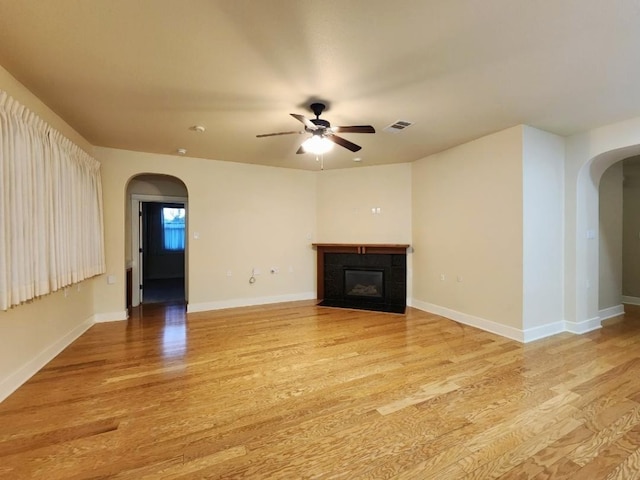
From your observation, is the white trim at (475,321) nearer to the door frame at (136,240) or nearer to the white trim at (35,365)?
the door frame at (136,240)

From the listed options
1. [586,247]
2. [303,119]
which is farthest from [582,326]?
[303,119]

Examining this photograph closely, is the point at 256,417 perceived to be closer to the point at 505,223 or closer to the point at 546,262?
the point at 505,223

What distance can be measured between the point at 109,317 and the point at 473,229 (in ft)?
18.3

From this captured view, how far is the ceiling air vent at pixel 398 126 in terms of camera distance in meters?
3.45

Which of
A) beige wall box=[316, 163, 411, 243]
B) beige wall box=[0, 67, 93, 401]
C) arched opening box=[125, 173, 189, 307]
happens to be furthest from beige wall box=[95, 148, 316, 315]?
beige wall box=[0, 67, 93, 401]

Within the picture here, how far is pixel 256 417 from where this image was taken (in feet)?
6.81

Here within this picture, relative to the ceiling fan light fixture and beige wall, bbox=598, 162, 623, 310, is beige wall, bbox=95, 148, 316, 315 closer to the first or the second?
the ceiling fan light fixture

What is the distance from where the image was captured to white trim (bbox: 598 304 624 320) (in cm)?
448

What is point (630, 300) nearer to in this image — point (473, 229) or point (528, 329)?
point (528, 329)

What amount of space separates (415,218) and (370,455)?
4.19 metres

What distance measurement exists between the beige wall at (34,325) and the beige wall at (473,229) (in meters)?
5.03

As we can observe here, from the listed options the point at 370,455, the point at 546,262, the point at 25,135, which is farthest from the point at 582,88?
the point at 25,135

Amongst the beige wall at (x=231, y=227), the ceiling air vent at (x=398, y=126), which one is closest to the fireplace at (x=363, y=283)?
the beige wall at (x=231, y=227)

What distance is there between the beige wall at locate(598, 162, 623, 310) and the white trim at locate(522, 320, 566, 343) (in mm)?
1257
